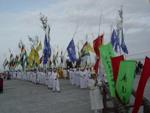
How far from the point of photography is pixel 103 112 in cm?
1283

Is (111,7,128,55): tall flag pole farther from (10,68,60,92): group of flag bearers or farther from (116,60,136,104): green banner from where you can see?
(116,60,136,104): green banner

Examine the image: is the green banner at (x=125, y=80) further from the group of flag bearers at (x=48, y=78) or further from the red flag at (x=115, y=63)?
the group of flag bearers at (x=48, y=78)

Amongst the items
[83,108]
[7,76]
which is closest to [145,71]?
[83,108]

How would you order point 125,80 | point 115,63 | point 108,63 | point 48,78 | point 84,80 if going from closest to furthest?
point 125,80 < point 115,63 < point 108,63 < point 84,80 < point 48,78

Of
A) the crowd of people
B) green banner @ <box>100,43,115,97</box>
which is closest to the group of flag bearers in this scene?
the crowd of people

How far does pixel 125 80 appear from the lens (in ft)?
27.3

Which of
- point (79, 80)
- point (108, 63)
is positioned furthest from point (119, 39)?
point (108, 63)

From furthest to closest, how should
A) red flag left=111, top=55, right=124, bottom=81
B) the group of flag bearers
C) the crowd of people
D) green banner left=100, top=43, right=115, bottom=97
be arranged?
the group of flag bearers < the crowd of people < red flag left=111, top=55, right=124, bottom=81 < green banner left=100, top=43, right=115, bottom=97

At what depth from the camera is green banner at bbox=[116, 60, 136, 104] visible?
8.09 m

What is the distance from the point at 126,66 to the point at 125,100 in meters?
0.95

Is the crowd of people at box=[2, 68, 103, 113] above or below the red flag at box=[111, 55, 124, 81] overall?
below

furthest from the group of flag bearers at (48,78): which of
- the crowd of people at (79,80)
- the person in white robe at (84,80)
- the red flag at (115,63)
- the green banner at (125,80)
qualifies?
the green banner at (125,80)

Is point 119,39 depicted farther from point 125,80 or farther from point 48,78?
point 125,80

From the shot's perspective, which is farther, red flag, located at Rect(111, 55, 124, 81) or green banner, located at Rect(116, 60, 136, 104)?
red flag, located at Rect(111, 55, 124, 81)
